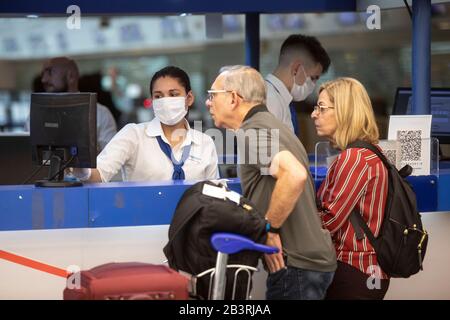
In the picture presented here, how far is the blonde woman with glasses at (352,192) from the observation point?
4.07 meters

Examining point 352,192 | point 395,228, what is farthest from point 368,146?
point 395,228

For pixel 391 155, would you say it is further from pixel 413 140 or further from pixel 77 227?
pixel 77 227

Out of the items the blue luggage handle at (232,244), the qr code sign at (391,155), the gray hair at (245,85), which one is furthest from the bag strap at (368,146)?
the qr code sign at (391,155)

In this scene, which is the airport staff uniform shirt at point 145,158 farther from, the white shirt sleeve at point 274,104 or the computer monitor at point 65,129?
the white shirt sleeve at point 274,104

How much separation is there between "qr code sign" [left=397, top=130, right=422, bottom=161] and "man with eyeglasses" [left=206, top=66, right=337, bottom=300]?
4.20 feet

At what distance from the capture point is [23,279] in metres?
4.49

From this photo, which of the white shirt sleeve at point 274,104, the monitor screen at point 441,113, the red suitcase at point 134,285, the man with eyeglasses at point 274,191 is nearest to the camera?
the red suitcase at point 134,285

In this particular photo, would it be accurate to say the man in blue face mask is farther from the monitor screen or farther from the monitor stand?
the monitor stand

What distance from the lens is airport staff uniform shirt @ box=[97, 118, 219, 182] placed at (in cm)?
491

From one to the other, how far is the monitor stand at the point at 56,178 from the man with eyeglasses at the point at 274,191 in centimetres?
86

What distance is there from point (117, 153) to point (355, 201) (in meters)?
1.36

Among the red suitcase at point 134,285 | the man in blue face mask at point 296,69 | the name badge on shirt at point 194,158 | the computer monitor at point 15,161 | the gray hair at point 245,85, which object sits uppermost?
the man in blue face mask at point 296,69

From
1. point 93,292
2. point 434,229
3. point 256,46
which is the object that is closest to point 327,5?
point 256,46

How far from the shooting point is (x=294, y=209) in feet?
12.8
